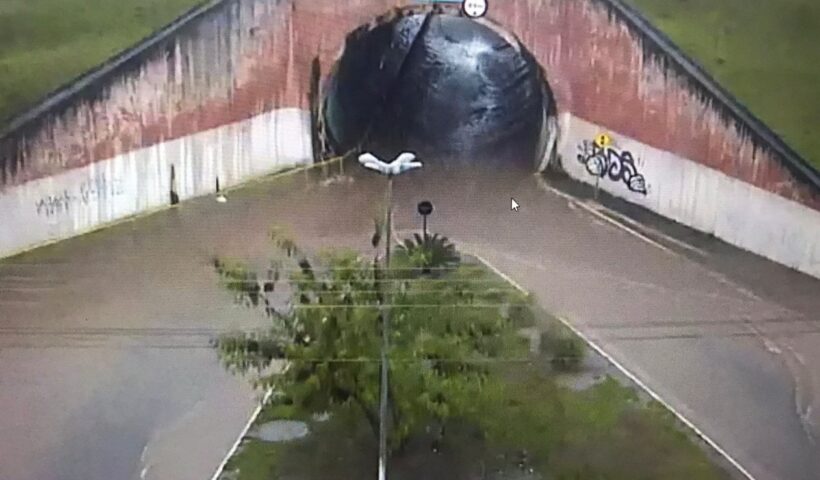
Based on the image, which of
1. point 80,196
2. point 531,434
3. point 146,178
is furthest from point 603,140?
point 80,196

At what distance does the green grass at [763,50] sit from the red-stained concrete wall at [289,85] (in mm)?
53

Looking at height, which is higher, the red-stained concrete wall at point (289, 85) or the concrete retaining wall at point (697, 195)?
the red-stained concrete wall at point (289, 85)

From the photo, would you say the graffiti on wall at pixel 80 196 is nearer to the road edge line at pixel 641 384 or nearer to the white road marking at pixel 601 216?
the road edge line at pixel 641 384

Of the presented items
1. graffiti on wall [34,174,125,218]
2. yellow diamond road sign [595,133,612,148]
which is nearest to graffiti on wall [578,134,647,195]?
yellow diamond road sign [595,133,612,148]

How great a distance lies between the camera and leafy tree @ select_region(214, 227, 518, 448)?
2.07 m

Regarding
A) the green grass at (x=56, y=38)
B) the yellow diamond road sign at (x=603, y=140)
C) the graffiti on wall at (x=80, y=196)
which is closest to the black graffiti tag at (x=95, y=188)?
the graffiti on wall at (x=80, y=196)

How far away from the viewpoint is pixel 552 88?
2082 millimetres

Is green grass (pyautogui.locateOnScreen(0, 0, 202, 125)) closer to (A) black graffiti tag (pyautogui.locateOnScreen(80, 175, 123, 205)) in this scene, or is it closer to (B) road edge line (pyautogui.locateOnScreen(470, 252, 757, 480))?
(A) black graffiti tag (pyautogui.locateOnScreen(80, 175, 123, 205))

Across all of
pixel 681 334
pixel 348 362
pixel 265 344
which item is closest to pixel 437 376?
pixel 348 362

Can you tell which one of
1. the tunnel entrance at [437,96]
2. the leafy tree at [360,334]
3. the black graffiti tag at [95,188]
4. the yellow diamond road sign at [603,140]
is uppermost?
the tunnel entrance at [437,96]

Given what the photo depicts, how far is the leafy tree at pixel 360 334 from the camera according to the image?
2.07 metres

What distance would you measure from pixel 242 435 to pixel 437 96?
0.73 m

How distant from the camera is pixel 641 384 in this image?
2084mm

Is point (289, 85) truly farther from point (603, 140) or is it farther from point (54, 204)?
point (603, 140)
